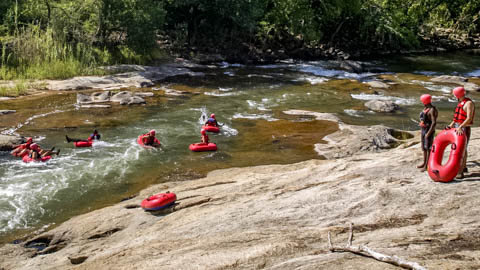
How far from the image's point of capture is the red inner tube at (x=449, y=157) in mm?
7469

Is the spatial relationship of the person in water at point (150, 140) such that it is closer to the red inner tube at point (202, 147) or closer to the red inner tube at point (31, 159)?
the red inner tube at point (202, 147)

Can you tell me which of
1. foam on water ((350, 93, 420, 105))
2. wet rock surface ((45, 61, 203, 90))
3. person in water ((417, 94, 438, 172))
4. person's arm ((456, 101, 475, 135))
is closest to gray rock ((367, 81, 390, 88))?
foam on water ((350, 93, 420, 105))

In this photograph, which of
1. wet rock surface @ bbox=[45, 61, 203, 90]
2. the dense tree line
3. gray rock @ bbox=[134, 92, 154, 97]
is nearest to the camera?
gray rock @ bbox=[134, 92, 154, 97]

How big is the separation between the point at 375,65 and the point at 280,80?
1057 cm

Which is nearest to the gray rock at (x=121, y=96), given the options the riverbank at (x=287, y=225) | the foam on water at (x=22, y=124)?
the foam on water at (x=22, y=124)

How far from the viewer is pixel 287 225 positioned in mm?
6926

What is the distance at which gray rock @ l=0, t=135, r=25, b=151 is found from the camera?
44.3ft

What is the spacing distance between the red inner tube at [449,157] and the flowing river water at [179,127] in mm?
5521

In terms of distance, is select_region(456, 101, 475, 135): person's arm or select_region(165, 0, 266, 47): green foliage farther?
select_region(165, 0, 266, 47): green foliage

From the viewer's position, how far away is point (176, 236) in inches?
278

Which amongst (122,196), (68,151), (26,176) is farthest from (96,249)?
(68,151)

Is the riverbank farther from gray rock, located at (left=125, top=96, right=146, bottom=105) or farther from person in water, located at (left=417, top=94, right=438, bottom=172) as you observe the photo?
gray rock, located at (left=125, top=96, right=146, bottom=105)

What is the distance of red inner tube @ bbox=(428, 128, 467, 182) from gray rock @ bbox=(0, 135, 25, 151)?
11866 millimetres

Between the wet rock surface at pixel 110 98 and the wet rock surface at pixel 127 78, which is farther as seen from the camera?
the wet rock surface at pixel 127 78
